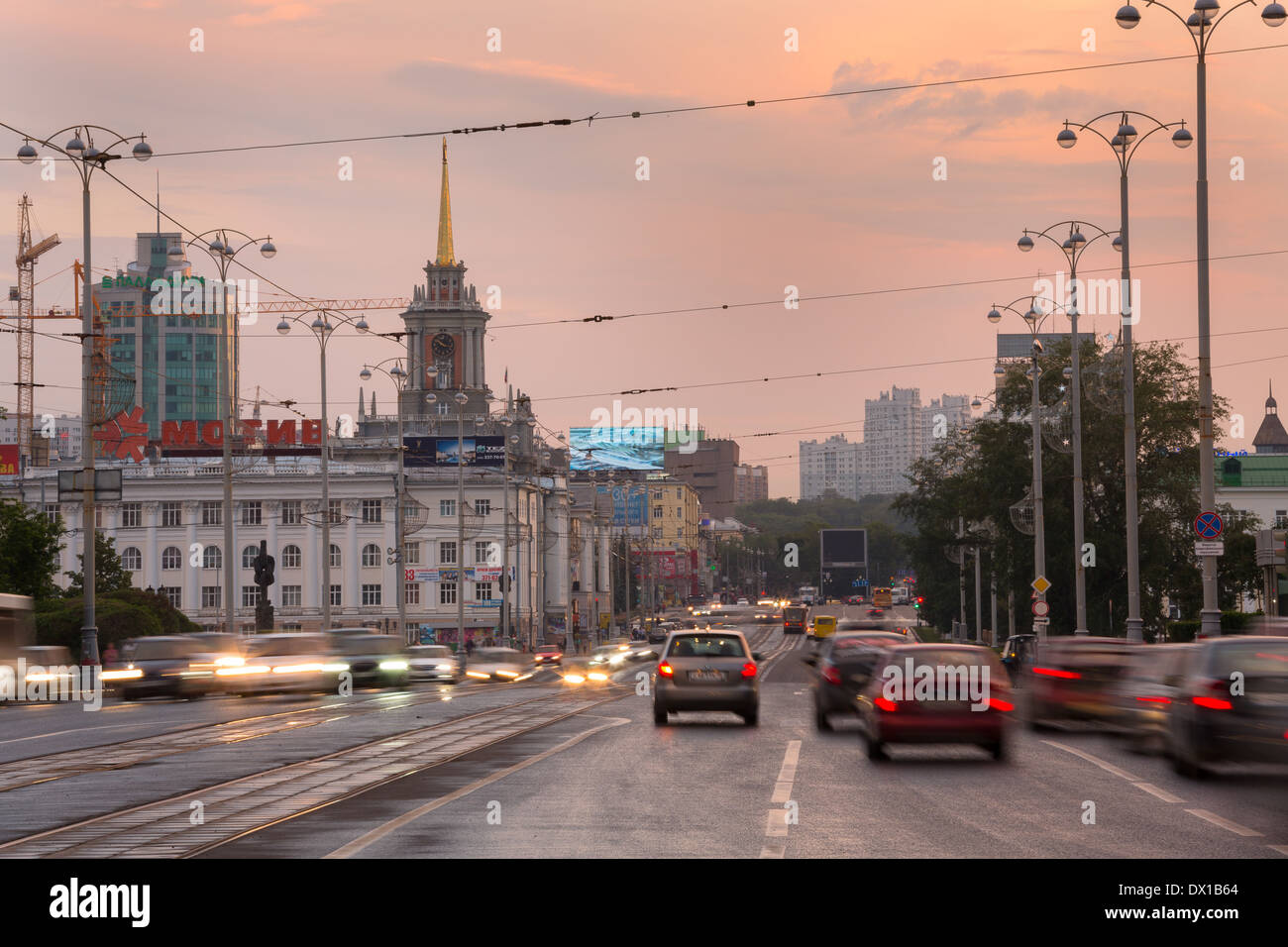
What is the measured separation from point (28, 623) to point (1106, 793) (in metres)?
33.8

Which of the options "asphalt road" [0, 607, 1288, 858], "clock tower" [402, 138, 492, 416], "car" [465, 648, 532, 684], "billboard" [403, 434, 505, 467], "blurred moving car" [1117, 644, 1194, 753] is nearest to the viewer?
"asphalt road" [0, 607, 1288, 858]

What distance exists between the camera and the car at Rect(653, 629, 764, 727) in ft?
86.9

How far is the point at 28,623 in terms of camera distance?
141 feet

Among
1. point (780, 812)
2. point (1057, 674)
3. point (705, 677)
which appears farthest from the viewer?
point (705, 677)

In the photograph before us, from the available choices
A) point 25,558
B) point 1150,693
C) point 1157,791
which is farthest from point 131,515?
point 1157,791

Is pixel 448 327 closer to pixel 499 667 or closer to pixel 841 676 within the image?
pixel 499 667

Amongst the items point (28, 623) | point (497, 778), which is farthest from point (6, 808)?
point (28, 623)

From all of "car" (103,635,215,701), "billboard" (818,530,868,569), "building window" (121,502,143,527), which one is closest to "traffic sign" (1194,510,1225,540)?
"car" (103,635,215,701)

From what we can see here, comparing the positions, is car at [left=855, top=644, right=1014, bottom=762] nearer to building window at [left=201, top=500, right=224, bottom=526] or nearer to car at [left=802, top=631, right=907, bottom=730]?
car at [left=802, top=631, right=907, bottom=730]

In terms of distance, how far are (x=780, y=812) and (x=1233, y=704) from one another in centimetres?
517

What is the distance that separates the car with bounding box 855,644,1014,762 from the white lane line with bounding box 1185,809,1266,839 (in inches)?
218

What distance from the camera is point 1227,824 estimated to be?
13602 mm
